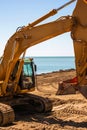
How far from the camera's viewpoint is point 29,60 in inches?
583

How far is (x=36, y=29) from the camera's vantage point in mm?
12883

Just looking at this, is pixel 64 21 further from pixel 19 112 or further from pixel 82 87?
pixel 19 112

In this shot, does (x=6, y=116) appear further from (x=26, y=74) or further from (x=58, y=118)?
(x=26, y=74)

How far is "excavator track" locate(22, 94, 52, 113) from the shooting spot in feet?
47.9

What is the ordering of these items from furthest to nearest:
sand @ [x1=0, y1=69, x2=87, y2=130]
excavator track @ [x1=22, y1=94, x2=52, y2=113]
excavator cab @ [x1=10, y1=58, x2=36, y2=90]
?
excavator track @ [x1=22, y1=94, x2=52, y2=113]
excavator cab @ [x1=10, y1=58, x2=36, y2=90]
sand @ [x1=0, y1=69, x2=87, y2=130]

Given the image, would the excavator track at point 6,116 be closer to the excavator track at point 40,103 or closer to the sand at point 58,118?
the sand at point 58,118

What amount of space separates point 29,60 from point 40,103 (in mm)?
1798

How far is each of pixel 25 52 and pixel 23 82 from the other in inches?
56.3

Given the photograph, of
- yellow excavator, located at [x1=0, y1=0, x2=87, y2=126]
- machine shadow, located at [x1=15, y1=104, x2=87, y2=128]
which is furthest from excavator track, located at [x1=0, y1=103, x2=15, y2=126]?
machine shadow, located at [x1=15, y1=104, x2=87, y2=128]

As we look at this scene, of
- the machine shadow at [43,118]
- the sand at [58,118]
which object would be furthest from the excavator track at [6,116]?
the machine shadow at [43,118]

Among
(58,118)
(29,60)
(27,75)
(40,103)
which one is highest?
(29,60)

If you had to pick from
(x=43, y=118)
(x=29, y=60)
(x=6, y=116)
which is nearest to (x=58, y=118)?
(x=43, y=118)

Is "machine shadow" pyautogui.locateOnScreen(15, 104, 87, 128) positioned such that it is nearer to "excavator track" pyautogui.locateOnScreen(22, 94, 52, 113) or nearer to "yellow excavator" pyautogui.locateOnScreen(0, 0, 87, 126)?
"excavator track" pyautogui.locateOnScreen(22, 94, 52, 113)

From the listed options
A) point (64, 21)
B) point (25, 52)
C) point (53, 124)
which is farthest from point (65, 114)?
point (64, 21)
